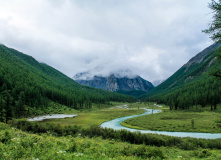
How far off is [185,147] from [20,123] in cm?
5165

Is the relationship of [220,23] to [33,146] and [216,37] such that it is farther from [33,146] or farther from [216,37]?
[33,146]

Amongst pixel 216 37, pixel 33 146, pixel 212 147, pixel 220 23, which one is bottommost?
pixel 212 147

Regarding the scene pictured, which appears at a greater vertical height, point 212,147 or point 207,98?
point 207,98

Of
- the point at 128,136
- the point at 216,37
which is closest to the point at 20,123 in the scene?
the point at 128,136

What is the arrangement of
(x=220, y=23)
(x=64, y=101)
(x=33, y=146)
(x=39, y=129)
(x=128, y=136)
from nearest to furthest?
(x=33, y=146) → (x=220, y=23) → (x=128, y=136) → (x=39, y=129) → (x=64, y=101)

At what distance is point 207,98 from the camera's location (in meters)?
150

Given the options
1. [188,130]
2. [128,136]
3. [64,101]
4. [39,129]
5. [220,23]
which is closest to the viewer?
[220,23]

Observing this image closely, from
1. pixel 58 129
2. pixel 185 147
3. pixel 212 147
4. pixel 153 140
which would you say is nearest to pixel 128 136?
pixel 153 140

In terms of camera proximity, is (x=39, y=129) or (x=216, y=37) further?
(x=39, y=129)

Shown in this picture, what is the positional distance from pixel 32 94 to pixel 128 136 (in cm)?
14827

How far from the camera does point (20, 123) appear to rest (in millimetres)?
44781

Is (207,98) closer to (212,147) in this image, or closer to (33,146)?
(212,147)

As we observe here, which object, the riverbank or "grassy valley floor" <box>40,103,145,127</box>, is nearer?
the riverbank

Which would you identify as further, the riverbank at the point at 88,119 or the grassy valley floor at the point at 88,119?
the grassy valley floor at the point at 88,119
